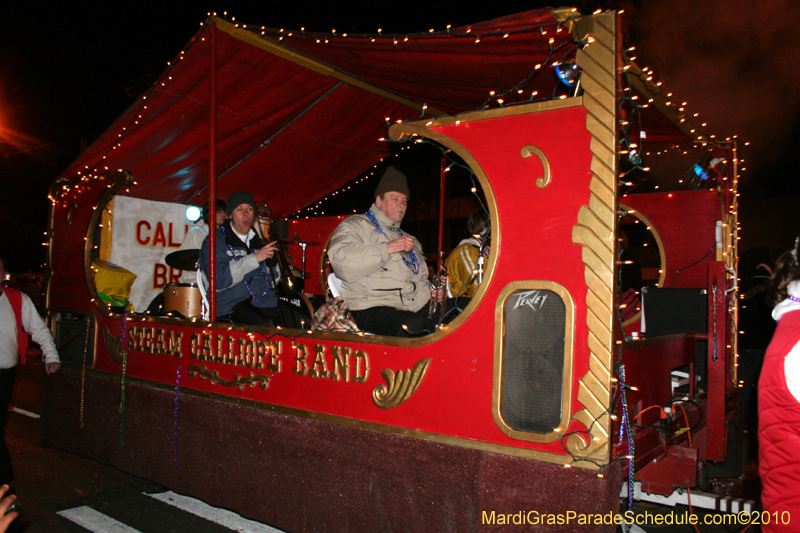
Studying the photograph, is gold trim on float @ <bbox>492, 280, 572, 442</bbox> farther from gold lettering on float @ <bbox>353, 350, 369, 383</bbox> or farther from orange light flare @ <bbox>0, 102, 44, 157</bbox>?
orange light flare @ <bbox>0, 102, 44, 157</bbox>

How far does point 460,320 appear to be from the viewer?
2395 millimetres

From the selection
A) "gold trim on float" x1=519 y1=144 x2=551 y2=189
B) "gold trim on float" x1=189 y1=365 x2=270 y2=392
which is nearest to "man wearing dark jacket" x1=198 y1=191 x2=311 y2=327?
"gold trim on float" x1=189 y1=365 x2=270 y2=392

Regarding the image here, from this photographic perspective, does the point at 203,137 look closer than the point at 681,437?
No

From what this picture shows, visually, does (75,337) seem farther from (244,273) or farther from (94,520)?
(244,273)

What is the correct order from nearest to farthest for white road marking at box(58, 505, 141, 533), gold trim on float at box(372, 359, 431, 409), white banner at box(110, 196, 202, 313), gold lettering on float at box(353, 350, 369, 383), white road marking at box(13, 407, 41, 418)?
gold trim on float at box(372, 359, 431, 409), gold lettering on float at box(353, 350, 369, 383), white road marking at box(58, 505, 141, 533), white banner at box(110, 196, 202, 313), white road marking at box(13, 407, 41, 418)

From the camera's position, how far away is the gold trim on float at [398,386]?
2520 mm

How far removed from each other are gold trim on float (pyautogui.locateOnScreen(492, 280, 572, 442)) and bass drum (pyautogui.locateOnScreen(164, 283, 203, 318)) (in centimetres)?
332

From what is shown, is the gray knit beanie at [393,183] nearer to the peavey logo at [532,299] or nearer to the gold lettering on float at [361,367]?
the gold lettering on float at [361,367]

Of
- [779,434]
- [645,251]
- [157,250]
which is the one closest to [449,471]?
[779,434]

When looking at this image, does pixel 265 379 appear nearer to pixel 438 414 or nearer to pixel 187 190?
pixel 438 414

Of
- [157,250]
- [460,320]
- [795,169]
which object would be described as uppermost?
[795,169]

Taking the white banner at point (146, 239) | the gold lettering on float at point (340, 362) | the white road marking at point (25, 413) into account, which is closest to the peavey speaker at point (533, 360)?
the gold lettering on float at point (340, 362)

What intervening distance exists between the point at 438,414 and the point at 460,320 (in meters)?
0.47

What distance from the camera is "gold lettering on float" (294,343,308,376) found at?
3049 millimetres
